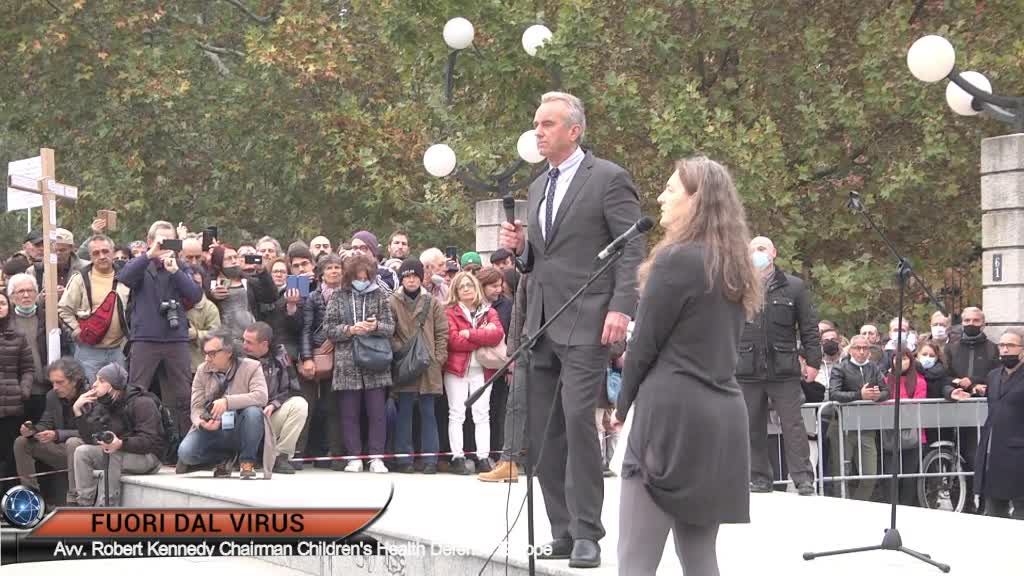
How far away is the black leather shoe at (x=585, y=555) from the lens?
25.1ft

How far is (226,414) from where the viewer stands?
13320 millimetres

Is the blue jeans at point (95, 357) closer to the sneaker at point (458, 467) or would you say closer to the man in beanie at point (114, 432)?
the man in beanie at point (114, 432)

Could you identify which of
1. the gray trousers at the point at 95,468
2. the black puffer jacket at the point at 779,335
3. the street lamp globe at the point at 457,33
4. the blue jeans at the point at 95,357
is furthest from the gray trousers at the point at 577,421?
the street lamp globe at the point at 457,33

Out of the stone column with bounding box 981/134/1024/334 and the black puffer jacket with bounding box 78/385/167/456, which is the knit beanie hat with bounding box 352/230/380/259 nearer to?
the black puffer jacket with bounding box 78/385/167/456

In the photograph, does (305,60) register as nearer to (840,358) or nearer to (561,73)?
(561,73)

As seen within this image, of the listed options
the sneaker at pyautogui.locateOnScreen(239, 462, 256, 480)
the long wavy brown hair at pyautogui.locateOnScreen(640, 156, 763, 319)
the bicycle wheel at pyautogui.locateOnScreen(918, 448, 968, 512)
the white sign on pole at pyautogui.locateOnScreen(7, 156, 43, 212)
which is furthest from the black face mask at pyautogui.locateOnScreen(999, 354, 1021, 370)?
the long wavy brown hair at pyautogui.locateOnScreen(640, 156, 763, 319)

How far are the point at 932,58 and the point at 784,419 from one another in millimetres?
4870

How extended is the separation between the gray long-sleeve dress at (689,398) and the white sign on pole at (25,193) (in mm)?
9219

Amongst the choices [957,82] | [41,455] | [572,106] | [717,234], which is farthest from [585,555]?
[957,82]

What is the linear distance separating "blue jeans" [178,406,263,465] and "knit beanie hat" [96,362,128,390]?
738 millimetres

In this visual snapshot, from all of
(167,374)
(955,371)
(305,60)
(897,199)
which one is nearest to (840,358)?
(955,371)

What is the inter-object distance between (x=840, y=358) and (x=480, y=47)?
26.7 feet

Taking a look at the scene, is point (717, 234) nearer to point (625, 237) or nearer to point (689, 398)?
point (689, 398)

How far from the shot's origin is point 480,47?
2298 cm
